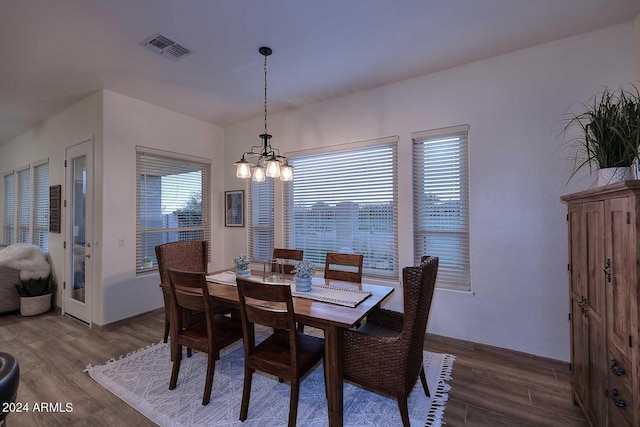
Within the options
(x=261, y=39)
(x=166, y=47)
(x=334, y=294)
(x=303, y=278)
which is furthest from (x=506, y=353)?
(x=166, y=47)

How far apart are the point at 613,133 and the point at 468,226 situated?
1.48 metres

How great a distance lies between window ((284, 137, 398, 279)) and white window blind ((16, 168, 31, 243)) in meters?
4.93

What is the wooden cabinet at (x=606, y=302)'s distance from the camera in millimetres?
1298

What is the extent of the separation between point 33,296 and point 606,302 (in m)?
6.20

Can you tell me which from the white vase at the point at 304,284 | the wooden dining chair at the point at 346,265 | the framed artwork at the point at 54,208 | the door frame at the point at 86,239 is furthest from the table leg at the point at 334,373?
the framed artwork at the point at 54,208

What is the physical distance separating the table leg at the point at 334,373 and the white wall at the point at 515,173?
179cm

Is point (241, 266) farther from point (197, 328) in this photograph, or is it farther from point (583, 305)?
point (583, 305)

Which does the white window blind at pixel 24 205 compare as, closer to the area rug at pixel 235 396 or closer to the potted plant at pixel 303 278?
the area rug at pixel 235 396

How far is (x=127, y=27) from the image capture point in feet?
7.85

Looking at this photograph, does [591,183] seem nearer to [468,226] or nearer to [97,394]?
[468,226]

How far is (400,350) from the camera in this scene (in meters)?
1.73

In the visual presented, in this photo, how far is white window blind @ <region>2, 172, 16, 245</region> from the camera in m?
5.74

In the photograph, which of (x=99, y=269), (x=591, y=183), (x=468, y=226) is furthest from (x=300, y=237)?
(x=591, y=183)

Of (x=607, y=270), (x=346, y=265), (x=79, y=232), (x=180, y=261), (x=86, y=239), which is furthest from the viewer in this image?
(x=79, y=232)
